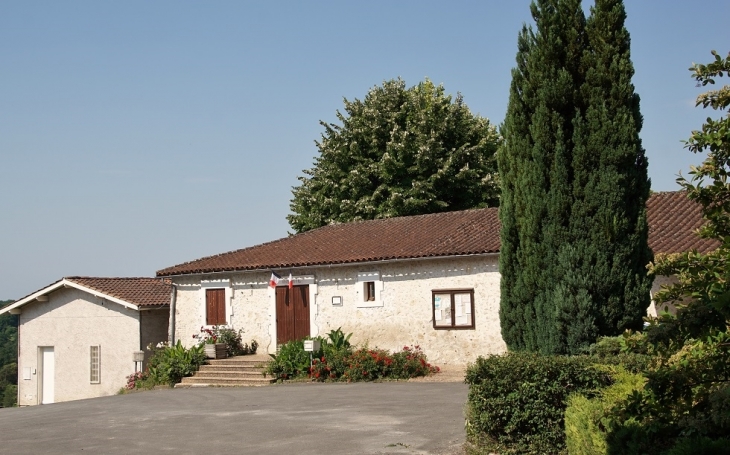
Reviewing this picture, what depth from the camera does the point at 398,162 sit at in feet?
109


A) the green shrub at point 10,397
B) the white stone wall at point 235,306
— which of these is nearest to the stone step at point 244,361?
the white stone wall at point 235,306

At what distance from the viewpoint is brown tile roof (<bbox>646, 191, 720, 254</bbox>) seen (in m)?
18.7

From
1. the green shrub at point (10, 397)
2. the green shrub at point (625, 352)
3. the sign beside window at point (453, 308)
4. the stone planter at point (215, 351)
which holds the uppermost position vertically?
the sign beside window at point (453, 308)

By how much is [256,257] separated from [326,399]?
9.43m

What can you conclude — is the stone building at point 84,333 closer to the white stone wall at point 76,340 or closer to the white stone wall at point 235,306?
the white stone wall at point 76,340

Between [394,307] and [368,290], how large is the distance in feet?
3.45

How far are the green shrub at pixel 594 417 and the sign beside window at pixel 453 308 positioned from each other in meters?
11.3

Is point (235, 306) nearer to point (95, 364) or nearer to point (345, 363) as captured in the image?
point (345, 363)

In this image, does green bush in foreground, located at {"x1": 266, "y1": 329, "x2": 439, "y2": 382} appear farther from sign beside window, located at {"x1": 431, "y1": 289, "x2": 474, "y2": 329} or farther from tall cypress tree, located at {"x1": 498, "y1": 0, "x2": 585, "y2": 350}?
tall cypress tree, located at {"x1": 498, "y1": 0, "x2": 585, "y2": 350}

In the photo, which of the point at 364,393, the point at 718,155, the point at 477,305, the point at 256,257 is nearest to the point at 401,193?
the point at 256,257

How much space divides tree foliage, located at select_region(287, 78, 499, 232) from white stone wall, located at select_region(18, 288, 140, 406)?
36.0ft

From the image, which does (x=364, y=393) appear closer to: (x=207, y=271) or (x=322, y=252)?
(x=322, y=252)

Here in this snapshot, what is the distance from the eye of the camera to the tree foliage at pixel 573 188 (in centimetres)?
1328

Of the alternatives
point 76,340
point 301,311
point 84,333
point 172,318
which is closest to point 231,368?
point 301,311
